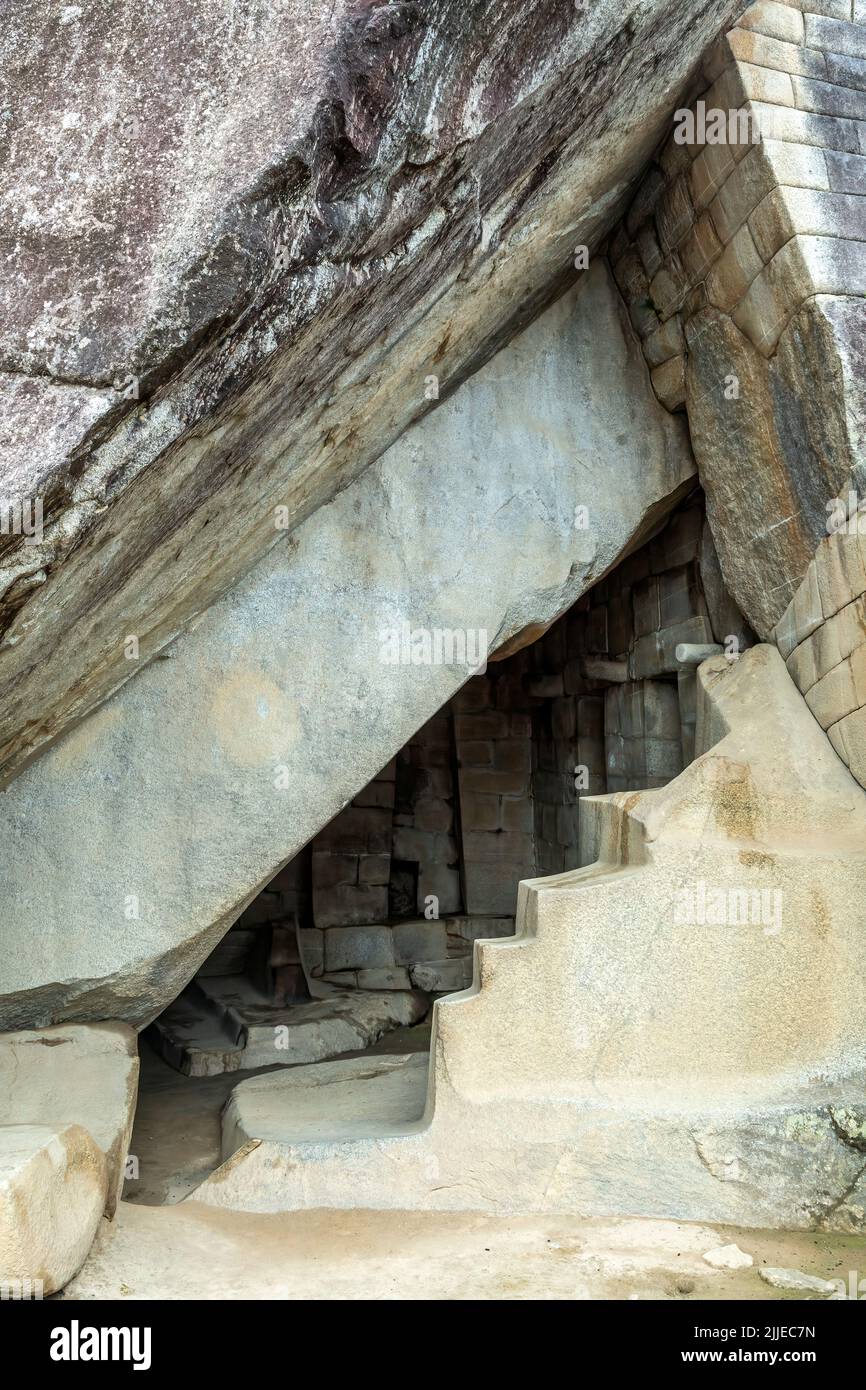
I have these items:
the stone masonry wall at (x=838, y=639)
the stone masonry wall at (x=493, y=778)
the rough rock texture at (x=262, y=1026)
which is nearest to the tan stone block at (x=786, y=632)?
the stone masonry wall at (x=838, y=639)

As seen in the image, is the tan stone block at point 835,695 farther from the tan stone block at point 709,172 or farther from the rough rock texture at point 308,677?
the tan stone block at point 709,172

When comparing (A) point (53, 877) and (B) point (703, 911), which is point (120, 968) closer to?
(A) point (53, 877)

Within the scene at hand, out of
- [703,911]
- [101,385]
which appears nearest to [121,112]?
[101,385]

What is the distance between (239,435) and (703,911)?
76.1 inches

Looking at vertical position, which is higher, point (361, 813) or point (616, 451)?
point (616, 451)

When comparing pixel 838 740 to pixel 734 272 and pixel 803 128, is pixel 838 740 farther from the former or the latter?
pixel 803 128

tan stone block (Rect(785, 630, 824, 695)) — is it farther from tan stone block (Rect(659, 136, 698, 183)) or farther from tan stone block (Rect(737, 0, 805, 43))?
tan stone block (Rect(737, 0, 805, 43))

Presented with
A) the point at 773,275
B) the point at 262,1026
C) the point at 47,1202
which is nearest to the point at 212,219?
the point at 773,275

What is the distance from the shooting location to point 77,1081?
370 cm

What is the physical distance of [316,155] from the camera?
91.0 inches

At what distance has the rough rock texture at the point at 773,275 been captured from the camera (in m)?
3.35

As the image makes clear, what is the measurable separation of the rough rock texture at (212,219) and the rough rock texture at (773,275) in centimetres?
49

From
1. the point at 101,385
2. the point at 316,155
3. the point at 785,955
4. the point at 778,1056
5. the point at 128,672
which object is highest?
the point at 316,155

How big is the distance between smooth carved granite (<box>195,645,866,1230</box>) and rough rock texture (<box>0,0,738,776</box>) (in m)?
1.58
